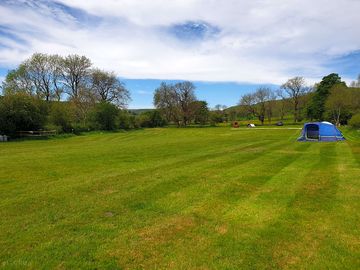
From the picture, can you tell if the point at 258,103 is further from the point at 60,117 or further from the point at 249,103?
the point at 60,117

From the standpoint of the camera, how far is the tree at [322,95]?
65312mm

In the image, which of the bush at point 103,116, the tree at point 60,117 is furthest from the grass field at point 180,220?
the bush at point 103,116

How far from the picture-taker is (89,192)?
7.66 meters

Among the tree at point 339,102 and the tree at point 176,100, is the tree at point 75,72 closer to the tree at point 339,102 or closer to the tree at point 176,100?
the tree at point 176,100

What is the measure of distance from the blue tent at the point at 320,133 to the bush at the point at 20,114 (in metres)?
29.8

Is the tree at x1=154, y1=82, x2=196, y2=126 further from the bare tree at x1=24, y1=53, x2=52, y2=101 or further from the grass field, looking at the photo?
the grass field

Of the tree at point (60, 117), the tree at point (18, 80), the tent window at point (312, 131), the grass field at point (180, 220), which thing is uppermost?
the tree at point (18, 80)

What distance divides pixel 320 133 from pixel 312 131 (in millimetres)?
721

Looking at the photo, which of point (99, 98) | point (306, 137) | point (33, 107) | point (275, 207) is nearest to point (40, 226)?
point (275, 207)

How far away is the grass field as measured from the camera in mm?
4258

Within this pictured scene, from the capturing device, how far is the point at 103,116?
5025 cm

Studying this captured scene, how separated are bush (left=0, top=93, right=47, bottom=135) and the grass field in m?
24.7

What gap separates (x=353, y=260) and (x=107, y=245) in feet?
12.6

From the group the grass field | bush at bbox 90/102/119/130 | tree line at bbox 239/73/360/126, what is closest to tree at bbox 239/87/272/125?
tree line at bbox 239/73/360/126
